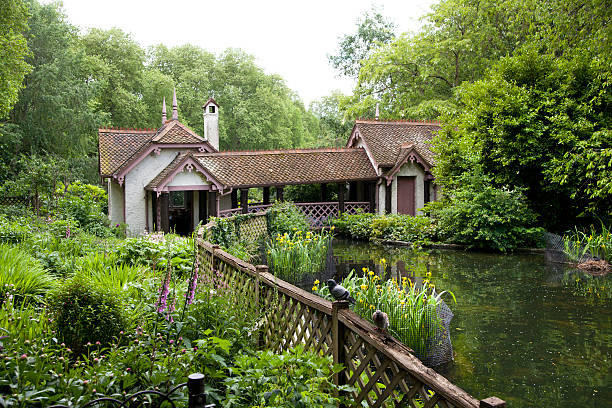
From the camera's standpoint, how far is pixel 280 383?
3.32 metres

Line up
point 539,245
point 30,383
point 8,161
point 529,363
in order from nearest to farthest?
point 30,383, point 529,363, point 539,245, point 8,161

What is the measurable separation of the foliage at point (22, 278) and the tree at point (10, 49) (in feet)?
50.9

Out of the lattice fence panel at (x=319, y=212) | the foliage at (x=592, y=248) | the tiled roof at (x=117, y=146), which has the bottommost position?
the foliage at (x=592, y=248)

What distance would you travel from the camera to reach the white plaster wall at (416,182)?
24.0m

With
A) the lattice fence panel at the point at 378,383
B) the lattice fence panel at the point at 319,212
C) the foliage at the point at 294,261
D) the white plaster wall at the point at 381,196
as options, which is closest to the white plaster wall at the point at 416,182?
the white plaster wall at the point at 381,196

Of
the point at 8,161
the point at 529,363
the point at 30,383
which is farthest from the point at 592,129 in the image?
the point at 8,161

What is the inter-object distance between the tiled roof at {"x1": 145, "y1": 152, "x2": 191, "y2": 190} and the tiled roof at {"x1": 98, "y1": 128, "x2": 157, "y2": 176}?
1694mm

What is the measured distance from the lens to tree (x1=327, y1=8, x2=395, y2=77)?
39.6 m

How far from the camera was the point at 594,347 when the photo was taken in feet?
23.7

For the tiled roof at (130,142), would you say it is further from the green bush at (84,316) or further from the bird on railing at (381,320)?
the bird on railing at (381,320)

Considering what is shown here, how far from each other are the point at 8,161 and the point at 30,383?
28.0 m

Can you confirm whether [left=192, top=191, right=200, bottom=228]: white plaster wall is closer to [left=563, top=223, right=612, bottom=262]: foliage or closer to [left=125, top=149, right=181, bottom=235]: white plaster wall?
[left=125, top=149, right=181, bottom=235]: white plaster wall

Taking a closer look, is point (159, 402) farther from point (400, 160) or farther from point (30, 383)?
point (400, 160)

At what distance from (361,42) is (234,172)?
24005 mm
